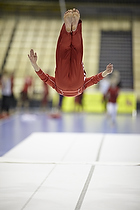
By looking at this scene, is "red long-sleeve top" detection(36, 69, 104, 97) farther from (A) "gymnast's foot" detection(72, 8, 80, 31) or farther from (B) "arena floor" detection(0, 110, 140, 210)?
(B) "arena floor" detection(0, 110, 140, 210)

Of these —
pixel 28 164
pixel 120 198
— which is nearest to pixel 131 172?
pixel 120 198

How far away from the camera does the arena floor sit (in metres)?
4.45

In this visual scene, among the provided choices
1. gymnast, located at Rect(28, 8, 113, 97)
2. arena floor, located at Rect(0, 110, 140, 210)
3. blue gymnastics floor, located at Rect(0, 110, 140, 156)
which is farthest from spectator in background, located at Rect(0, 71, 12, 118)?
gymnast, located at Rect(28, 8, 113, 97)

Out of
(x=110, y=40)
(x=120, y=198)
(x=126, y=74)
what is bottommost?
(x=120, y=198)

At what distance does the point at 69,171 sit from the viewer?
19.0 ft

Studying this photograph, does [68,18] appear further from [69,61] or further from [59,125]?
[59,125]

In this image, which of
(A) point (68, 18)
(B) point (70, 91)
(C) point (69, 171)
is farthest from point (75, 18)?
(C) point (69, 171)

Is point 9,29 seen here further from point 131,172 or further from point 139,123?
point 131,172

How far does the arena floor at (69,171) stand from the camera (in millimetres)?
4445

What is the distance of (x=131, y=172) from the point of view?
5.73m

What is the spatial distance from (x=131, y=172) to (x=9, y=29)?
17462 millimetres

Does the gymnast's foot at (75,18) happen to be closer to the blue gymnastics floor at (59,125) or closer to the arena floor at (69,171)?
the arena floor at (69,171)

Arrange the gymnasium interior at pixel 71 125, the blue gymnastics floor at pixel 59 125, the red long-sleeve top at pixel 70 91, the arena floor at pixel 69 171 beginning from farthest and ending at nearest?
the blue gymnastics floor at pixel 59 125 < the red long-sleeve top at pixel 70 91 < the gymnasium interior at pixel 71 125 < the arena floor at pixel 69 171

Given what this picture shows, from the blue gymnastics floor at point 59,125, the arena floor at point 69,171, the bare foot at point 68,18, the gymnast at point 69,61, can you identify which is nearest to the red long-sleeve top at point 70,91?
the gymnast at point 69,61
